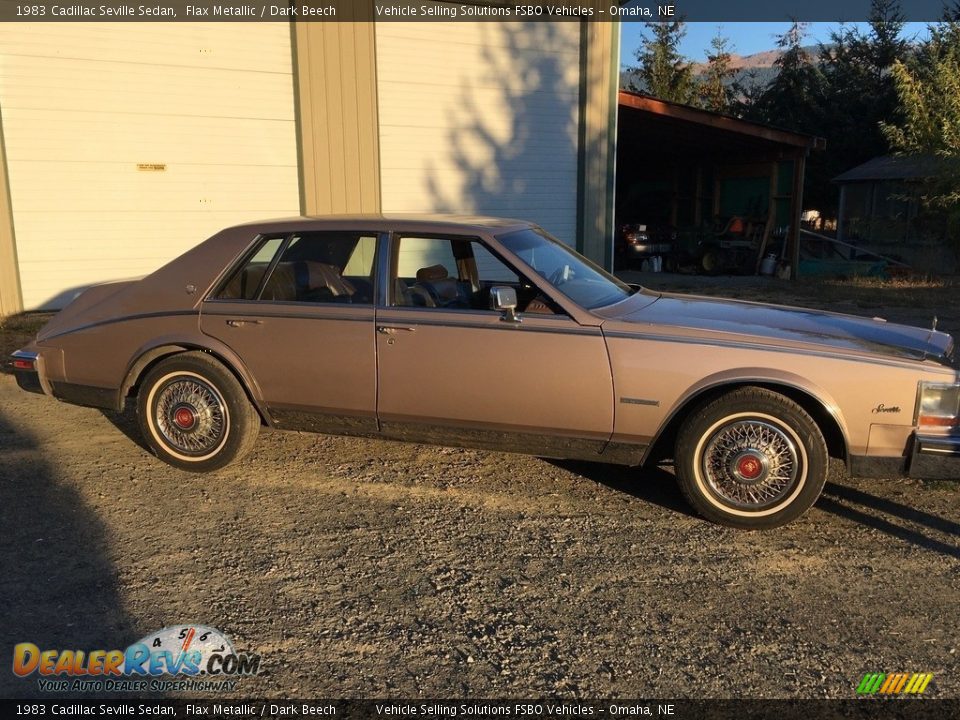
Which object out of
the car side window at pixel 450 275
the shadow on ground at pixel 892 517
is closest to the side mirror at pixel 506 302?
the car side window at pixel 450 275

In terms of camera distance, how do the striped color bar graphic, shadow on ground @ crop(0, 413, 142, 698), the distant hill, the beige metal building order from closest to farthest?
the striped color bar graphic, shadow on ground @ crop(0, 413, 142, 698), the beige metal building, the distant hill

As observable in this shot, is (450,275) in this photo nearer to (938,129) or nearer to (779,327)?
(779,327)

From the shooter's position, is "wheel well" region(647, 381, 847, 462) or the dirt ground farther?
"wheel well" region(647, 381, 847, 462)

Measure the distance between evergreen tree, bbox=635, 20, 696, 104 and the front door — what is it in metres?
40.0

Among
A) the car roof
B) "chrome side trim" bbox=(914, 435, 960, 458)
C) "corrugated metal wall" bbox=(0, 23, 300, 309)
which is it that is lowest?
"chrome side trim" bbox=(914, 435, 960, 458)

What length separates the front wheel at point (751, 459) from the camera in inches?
155

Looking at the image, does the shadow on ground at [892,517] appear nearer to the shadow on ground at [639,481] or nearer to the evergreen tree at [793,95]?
the shadow on ground at [639,481]

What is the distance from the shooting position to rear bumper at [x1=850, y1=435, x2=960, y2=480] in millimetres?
3777

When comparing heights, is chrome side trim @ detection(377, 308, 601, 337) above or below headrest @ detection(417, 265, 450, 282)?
below

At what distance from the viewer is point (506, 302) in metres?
4.25

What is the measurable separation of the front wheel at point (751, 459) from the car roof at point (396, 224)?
1737 mm

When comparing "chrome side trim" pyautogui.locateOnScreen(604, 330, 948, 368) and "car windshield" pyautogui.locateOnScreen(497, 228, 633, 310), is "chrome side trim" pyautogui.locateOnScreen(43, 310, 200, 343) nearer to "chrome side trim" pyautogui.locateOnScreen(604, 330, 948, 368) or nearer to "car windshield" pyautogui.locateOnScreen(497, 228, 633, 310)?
"car windshield" pyautogui.locateOnScreen(497, 228, 633, 310)

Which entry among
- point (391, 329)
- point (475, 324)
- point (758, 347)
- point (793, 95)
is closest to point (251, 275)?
point (391, 329)

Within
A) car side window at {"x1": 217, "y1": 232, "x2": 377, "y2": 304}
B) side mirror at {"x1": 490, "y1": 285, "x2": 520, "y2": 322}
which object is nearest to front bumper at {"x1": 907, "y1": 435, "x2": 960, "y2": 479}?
side mirror at {"x1": 490, "y1": 285, "x2": 520, "y2": 322}
